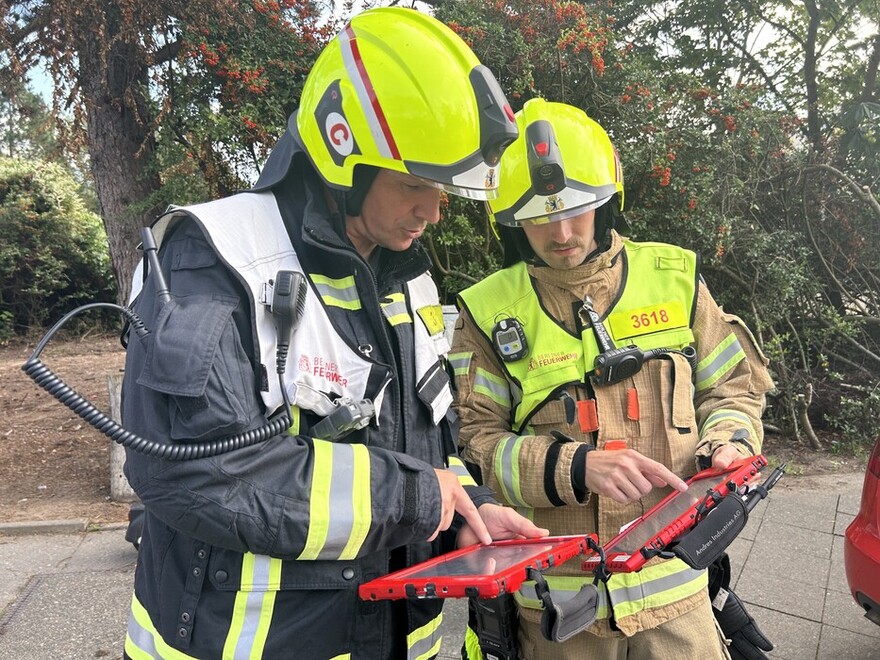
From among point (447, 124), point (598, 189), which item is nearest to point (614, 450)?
point (598, 189)

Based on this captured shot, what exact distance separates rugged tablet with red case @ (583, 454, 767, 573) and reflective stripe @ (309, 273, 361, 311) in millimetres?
820

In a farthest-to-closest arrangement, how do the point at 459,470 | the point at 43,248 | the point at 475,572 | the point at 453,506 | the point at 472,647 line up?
the point at 43,248, the point at 472,647, the point at 459,470, the point at 453,506, the point at 475,572

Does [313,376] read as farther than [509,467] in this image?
No

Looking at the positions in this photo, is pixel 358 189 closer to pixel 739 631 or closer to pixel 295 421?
pixel 295 421

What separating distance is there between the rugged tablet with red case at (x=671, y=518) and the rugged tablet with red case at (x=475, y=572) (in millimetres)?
115

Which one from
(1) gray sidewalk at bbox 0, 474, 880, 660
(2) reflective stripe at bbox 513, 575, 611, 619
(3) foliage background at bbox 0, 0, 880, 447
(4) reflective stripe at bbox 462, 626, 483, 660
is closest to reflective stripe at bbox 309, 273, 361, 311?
(2) reflective stripe at bbox 513, 575, 611, 619

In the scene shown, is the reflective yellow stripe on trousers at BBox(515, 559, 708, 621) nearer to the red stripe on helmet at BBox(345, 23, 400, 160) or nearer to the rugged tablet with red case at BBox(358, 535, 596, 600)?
the rugged tablet with red case at BBox(358, 535, 596, 600)

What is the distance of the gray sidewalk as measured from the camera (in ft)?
10.8

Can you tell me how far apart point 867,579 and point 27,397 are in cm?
830

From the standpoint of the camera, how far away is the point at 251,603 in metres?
1.30

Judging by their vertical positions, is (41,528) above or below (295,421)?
below

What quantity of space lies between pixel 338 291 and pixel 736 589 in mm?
3369

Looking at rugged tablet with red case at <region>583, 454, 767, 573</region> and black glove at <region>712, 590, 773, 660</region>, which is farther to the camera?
black glove at <region>712, 590, 773, 660</region>

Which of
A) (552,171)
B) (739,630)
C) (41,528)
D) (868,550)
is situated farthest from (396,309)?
(41,528)
